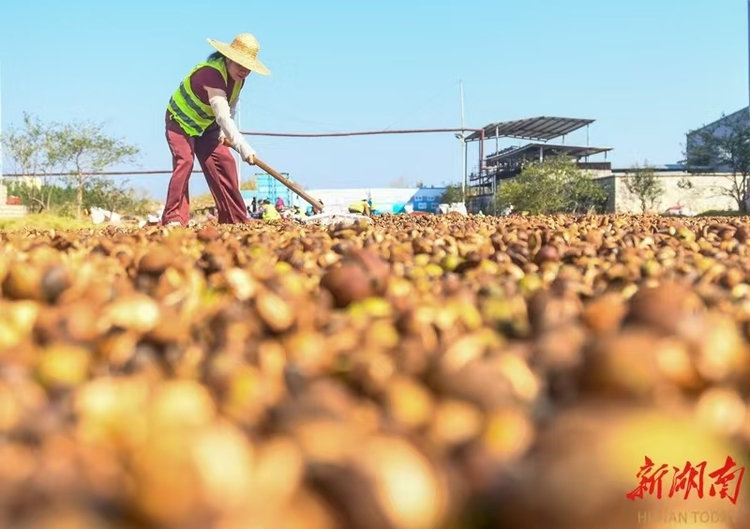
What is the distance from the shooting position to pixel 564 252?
229 centimetres

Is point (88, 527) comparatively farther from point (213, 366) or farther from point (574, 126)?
point (574, 126)

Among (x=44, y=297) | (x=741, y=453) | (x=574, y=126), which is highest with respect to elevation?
(x=574, y=126)

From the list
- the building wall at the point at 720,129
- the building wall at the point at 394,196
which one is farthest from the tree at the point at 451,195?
the building wall at the point at 720,129

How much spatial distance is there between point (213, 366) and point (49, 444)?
0.25 m

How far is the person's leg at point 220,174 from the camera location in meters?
7.16

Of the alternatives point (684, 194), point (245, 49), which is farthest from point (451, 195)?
point (245, 49)

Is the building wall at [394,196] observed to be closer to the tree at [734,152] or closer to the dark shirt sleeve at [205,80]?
the tree at [734,152]

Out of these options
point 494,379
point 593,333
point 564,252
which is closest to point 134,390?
point 494,379

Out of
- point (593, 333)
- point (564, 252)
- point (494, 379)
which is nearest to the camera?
point (494, 379)

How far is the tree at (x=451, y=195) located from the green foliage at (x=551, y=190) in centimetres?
699

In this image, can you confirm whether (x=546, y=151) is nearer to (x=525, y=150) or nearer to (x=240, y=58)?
(x=525, y=150)

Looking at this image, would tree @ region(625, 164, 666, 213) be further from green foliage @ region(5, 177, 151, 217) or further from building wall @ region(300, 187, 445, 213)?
green foliage @ region(5, 177, 151, 217)

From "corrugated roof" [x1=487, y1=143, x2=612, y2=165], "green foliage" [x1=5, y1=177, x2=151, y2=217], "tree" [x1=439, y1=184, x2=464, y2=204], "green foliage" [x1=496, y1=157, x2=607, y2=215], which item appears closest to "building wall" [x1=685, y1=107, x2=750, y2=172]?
"green foliage" [x1=496, y1=157, x2=607, y2=215]

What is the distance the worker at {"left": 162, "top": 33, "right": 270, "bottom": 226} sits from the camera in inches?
266
